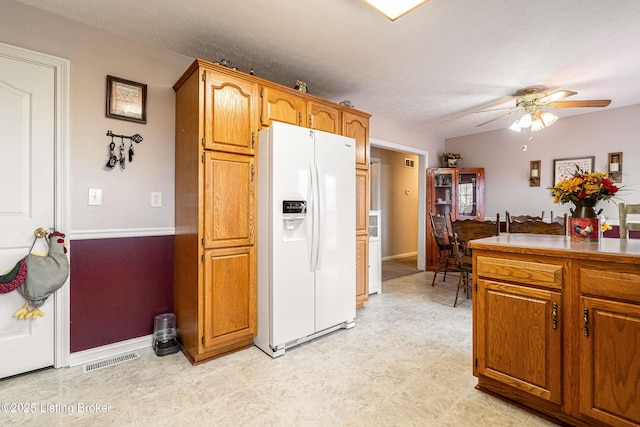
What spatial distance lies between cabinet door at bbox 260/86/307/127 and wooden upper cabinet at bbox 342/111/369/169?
0.57 meters

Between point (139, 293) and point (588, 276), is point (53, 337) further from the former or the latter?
point (588, 276)

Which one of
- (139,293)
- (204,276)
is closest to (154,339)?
(139,293)

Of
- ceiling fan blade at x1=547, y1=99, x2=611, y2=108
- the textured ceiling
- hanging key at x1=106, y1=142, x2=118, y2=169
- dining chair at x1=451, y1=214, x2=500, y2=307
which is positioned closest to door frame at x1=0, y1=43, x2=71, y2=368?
hanging key at x1=106, y1=142, x2=118, y2=169

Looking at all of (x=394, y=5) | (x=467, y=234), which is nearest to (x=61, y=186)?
(x=394, y=5)

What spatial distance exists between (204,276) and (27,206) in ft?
4.15

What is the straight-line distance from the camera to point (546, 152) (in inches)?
184

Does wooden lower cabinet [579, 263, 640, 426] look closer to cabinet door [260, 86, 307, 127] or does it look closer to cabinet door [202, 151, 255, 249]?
cabinet door [202, 151, 255, 249]

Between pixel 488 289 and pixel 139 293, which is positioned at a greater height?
pixel 488 289

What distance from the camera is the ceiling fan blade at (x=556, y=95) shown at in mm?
3009

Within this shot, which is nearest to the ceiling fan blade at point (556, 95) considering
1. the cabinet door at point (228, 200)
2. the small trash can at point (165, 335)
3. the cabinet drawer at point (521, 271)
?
the cabinet drawer at point (521, 271)

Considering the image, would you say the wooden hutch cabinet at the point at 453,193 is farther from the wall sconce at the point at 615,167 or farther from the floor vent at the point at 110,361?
the floor vent at the point at 110,361

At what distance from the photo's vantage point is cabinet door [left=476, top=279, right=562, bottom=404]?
1.49 metres

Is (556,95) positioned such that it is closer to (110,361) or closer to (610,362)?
(610,362)

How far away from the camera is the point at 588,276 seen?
138 cm
